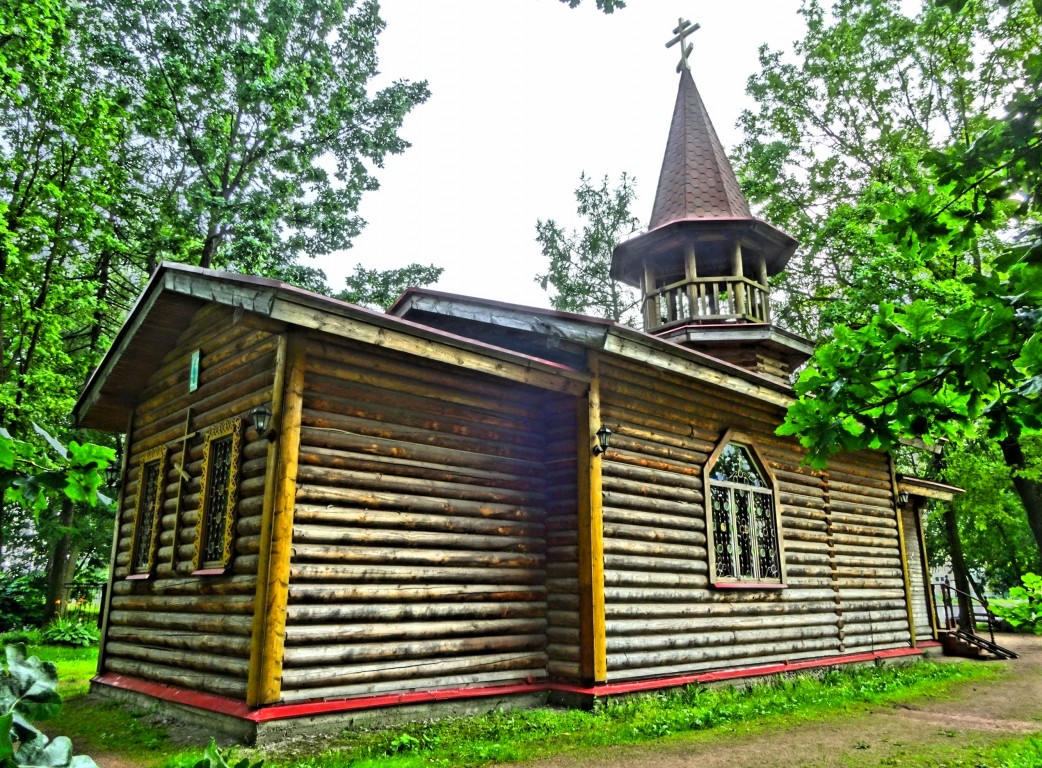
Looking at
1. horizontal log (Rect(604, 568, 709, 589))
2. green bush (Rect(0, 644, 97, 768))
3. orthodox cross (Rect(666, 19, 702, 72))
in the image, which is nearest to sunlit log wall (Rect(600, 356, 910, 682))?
horizontal log (Rect(604, 568, 709, 589))

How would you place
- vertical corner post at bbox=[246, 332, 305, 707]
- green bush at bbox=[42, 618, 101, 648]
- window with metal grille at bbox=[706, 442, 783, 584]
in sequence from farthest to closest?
green bush at bbox=[42, 618, 101, 648] → window with metal grille at bbox=[706, 442, 783, 584] → vertical corner post at bbox=[246, 332, 305, 707]

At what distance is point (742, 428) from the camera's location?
1145 cm

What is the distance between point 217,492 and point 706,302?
959 cm

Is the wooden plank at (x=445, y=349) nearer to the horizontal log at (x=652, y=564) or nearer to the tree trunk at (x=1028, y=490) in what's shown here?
the horizontal log at (x=652, y=564)

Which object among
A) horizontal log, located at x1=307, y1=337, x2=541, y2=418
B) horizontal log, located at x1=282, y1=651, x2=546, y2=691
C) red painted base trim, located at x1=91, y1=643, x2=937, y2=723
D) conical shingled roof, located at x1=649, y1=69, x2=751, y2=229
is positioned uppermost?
conical shingled roof, located at x1=649, y1=69, x2=751, y2=229

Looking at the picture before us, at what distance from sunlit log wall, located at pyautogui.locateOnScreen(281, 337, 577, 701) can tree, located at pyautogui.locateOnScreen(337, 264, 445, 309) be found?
16.8 metres

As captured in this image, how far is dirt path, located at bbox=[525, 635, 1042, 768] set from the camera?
20.9ft

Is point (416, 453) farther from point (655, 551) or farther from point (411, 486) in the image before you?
point (655, 551)

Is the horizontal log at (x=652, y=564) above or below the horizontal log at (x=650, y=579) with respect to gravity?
above

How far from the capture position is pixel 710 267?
14820 millimetres

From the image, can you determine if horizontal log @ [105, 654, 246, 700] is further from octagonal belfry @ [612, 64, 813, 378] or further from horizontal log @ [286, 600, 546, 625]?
octagonal belfry @ [612, 64, 813, 378]

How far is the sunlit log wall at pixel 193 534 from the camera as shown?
23.2 feet

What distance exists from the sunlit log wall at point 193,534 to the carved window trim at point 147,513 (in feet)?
0.34

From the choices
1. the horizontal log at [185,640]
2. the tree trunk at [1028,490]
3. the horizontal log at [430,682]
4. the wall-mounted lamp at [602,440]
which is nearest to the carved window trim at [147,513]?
the horizontal log at [185,640]
